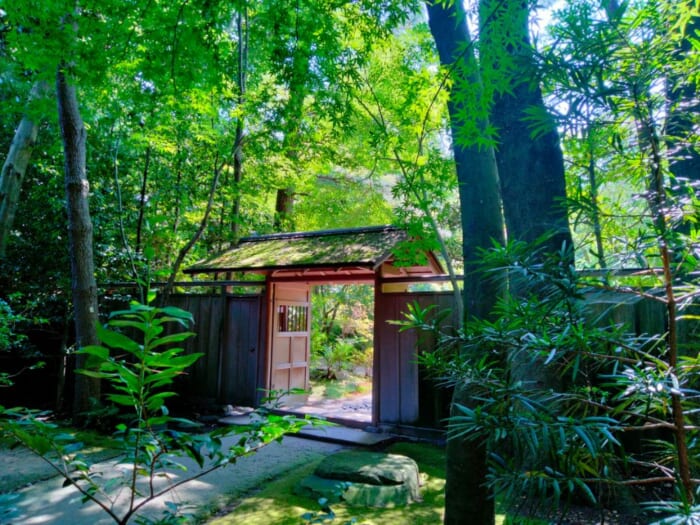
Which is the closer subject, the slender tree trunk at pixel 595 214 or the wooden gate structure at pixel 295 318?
the slender tree trunk at pixel 595 214

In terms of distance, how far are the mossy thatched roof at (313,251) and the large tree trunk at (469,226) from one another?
2.65 metres

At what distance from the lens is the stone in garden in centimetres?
350

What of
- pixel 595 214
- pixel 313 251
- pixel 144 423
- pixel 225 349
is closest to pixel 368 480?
pixel 144 423

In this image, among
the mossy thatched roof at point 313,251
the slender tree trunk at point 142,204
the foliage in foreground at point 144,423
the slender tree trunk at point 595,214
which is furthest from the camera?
the slender tree trunk at point 142,204

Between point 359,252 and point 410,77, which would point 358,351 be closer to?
point 359,252

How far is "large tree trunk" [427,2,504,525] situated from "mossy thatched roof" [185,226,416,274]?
8.69ft

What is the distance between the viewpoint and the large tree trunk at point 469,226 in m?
2.33

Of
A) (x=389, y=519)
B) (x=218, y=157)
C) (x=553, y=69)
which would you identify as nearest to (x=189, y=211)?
(x=218, y=157)

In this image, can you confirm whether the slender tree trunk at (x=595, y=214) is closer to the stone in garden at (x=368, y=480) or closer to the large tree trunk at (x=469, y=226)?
the large tree trunk at (x=469, y=226)

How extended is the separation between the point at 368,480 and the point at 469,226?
7.71 feet

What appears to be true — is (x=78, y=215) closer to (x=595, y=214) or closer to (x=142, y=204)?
(x=142, y=204)

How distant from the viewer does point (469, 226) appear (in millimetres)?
2783

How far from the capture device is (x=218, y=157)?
23.3 ft

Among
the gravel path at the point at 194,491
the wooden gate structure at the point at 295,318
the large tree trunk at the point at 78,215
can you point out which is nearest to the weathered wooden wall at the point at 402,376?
the wooden gate structure at the point at 295,318
